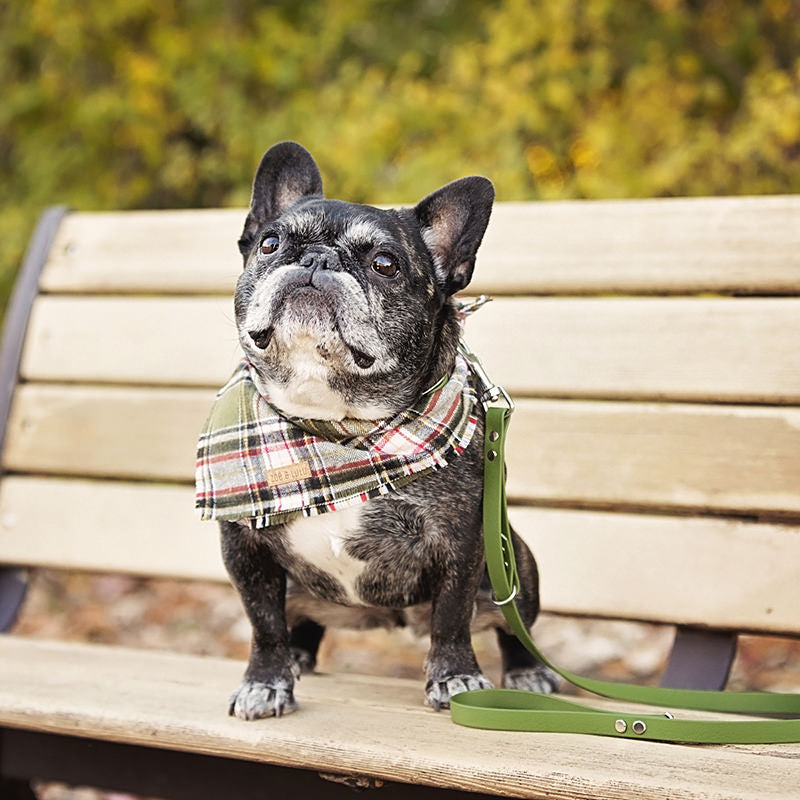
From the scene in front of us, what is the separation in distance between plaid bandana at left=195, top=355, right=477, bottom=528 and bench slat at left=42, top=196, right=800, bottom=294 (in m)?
0.75

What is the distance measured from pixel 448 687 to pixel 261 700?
0.94 feet

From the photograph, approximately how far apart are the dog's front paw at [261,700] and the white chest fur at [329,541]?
0.64 ft

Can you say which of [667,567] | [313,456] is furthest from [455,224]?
[667,567]

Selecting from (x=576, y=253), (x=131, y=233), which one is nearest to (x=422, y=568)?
(x=576, y=253)

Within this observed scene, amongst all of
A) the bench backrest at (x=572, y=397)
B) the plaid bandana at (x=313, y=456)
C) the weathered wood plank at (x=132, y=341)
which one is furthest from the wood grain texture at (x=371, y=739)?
the weathered wood plank at (x=132, y=341)

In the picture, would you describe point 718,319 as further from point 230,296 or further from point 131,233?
point 131,233

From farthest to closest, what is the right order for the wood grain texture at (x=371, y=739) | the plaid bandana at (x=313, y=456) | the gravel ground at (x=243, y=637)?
1. the gravel ground at (x=243, y=637)
2. the plaid bandana at (x=313, y=456)
3. the wood grain texture at (x=371, y=739)

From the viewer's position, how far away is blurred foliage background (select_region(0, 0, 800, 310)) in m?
3.58

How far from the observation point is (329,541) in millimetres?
1661

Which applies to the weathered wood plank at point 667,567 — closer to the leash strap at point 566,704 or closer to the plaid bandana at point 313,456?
the leash strap at point 566,704

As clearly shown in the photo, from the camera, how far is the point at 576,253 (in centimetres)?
236

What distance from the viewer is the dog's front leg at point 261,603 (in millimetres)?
1696

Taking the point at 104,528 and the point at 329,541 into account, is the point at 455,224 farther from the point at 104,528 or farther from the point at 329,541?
the point at 104,528

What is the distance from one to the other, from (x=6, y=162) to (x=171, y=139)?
2.46 feet
